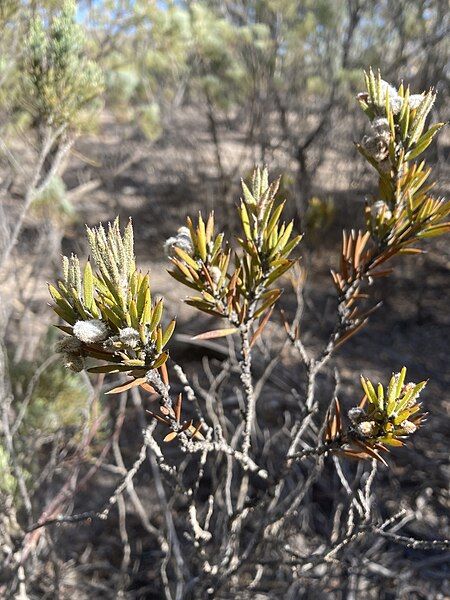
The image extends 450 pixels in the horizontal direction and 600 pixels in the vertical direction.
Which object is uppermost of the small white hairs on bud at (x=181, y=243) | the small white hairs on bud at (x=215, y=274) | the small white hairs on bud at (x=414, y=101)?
the small white hairs on bud at (x=414, y=101)

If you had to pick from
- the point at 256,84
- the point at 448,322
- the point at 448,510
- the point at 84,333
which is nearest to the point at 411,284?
the point at 448,322

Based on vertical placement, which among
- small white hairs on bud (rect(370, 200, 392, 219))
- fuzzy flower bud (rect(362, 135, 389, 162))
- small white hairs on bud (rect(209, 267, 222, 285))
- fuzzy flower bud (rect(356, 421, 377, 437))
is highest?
fuzzy flower bud (rect(362, 135, 389, 162))

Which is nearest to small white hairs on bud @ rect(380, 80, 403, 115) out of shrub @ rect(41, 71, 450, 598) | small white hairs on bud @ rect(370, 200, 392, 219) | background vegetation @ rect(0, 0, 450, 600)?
shrub @ rect(41, 71, 450, 598)

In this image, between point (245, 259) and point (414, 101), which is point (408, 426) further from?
point (414, 101)

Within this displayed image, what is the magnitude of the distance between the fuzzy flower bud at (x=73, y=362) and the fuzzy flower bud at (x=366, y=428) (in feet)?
0.96

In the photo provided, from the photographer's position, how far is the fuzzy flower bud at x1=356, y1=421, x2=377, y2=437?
19.7 inches

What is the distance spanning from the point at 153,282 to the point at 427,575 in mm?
3093

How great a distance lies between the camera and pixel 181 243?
1.71 feet

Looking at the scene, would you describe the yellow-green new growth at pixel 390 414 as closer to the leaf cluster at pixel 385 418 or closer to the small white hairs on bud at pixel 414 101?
the leaf cluster at pixel 385 418

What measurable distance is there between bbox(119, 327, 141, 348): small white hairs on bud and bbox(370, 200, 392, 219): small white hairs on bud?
34 cm

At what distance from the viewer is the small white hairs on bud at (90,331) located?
423 millimetres

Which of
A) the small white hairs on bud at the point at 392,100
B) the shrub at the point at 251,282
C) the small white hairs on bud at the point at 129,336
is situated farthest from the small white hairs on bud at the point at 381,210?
the small white hairs on bud at the point at 129,336

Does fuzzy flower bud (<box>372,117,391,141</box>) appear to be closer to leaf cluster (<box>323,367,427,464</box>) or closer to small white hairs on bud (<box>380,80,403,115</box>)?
small white hairs on bud (<box>380,80,403,115</box>)

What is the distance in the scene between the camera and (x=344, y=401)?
8.60ft
